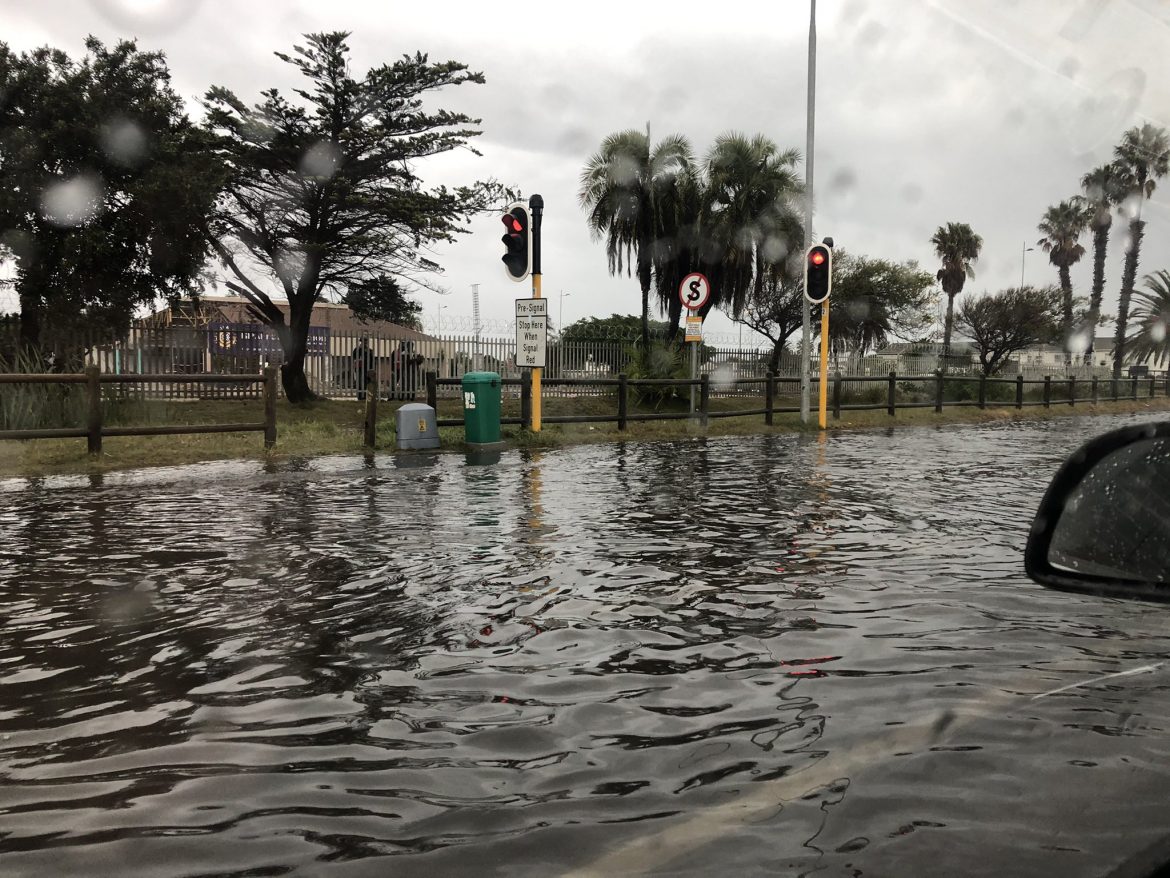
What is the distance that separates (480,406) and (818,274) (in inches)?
360

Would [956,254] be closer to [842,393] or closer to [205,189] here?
[842,393]

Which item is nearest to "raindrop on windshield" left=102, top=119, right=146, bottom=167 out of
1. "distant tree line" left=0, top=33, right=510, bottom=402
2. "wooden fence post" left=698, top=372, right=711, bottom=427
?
"distant tree line" left=0, top=33, right=510, bottom=402

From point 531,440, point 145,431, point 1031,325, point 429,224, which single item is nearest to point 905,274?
point 1031,325

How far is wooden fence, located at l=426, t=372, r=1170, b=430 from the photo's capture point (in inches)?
755

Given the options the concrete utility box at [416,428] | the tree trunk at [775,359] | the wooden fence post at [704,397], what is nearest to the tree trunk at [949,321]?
the tree trunk at [775,359]

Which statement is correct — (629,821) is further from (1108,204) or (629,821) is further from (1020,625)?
(1108,204)

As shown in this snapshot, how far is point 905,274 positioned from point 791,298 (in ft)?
36.7

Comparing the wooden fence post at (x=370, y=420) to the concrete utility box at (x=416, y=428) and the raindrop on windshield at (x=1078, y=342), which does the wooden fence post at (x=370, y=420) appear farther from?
Answer: the raindrop on windshield at (x=1078, y=342)

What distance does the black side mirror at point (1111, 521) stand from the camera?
1.87 metres

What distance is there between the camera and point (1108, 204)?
1858 inches

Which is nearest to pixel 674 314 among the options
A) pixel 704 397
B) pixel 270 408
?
pixel 704 397

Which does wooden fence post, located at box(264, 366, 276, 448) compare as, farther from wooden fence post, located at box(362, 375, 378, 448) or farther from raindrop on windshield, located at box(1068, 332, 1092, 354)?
raindrop on windshield, located at box(1068, 332, 1092, 354)

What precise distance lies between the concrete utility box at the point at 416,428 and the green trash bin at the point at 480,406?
0.59 metres

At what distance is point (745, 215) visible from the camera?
130 feet
